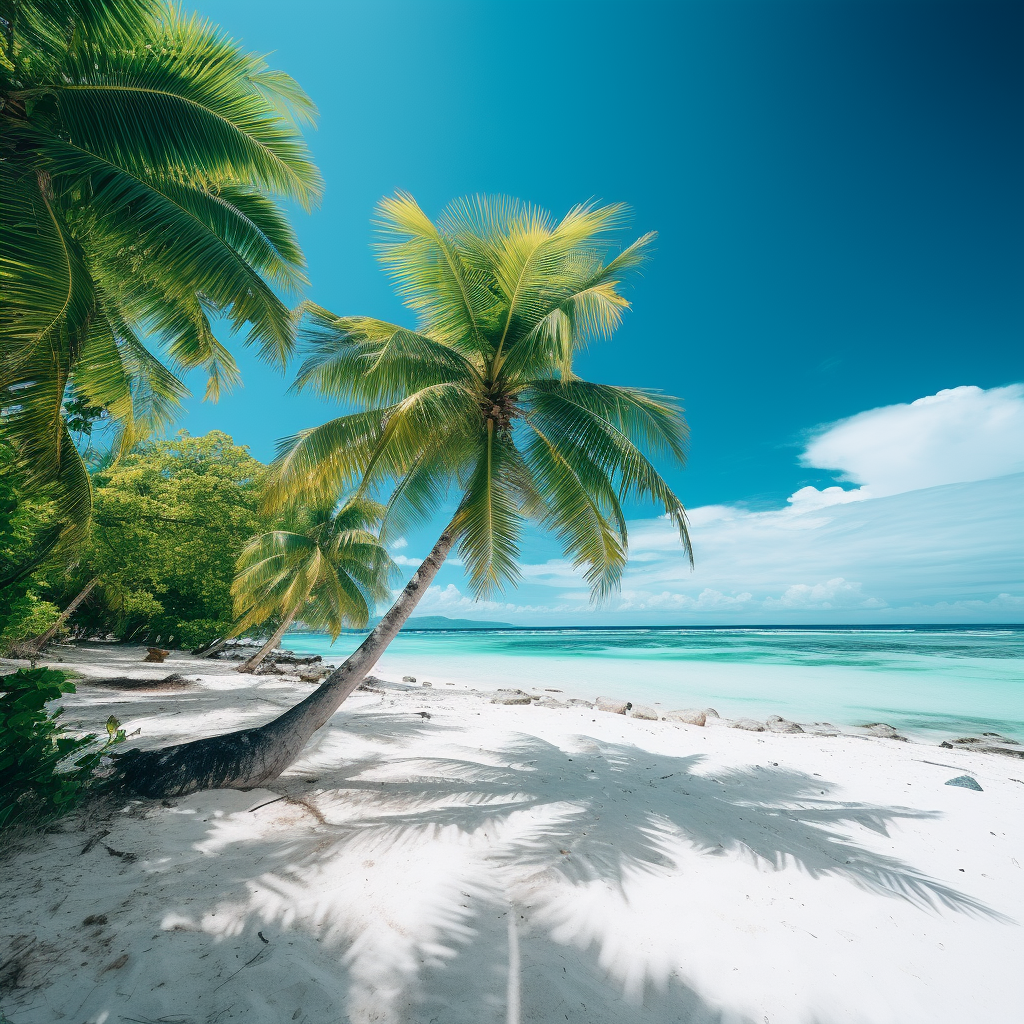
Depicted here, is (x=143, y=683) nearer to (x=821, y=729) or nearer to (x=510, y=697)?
(x=510, y=697)

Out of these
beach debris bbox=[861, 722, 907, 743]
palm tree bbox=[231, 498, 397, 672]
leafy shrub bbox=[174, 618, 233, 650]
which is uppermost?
palm tree bbox=[231, 498, 397, 672]

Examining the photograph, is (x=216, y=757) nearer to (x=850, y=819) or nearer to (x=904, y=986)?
(x=904, y=986)

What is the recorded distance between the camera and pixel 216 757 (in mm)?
4289

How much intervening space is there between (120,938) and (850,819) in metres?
6.08

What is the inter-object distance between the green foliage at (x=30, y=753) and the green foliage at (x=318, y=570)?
29.7 ft

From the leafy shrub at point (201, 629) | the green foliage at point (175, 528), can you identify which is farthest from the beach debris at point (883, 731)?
the leafy shrub at point (201, 629)

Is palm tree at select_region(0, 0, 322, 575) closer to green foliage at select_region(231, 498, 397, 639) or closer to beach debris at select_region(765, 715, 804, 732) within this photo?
green foliage at select_region(231, 498, 397, 639)

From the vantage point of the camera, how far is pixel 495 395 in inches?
245

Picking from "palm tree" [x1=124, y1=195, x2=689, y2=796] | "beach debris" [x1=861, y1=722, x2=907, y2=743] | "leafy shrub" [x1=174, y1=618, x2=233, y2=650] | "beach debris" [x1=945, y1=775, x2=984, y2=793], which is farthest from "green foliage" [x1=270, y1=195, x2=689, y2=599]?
"leafy shrub" [x1=174, y1=618, x2=233, y2=650]

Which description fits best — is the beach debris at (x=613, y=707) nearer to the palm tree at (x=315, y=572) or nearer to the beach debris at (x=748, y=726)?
the beach debris at (x=748, y=726)

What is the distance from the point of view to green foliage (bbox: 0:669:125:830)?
9.55ft

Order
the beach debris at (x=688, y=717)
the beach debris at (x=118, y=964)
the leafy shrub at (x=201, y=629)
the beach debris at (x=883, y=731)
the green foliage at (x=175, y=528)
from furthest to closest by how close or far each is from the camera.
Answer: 1. the leafy shrub at (x=201, y=629)
2. the green foliage at (x=175, y=528)
3. the beach debris at (x=883, y=731)
4. the beach debris at (x=688, y=717)
5. the beach debris at (x=118, y=964)

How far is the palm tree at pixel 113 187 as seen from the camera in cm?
359

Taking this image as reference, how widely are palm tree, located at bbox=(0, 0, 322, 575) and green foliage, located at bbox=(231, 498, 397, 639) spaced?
7399 mm
